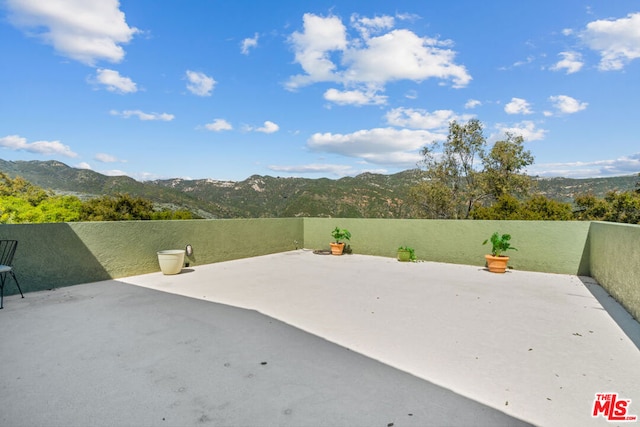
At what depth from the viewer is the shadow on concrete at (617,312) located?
3186 mm

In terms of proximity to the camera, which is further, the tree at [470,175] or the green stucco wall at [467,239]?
the tree at [470,175]

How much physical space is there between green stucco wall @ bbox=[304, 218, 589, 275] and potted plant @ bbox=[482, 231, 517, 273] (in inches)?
16.6

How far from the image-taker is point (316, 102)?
61.2 ft

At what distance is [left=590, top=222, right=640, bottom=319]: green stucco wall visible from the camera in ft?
12.3

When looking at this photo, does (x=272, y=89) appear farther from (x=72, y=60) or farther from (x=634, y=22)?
(x=634, y=22)

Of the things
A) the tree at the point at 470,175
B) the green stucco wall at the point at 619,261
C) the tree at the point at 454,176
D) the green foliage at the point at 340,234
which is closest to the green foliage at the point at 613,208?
the tree at the point at 470,175

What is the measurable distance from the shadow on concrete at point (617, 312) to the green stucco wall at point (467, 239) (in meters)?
1.06

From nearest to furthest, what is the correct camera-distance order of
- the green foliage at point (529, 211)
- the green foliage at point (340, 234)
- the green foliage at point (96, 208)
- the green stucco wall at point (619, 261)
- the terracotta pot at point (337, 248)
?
the green stucco wall at point (619, 261), the terracotta pot at point (337, 248), the green foliage at point (340, 234), the green foliage at point (529, 211), the green foliage at point (96, 208)

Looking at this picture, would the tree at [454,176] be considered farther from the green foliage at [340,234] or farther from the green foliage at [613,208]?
the green foliage at [613,208]

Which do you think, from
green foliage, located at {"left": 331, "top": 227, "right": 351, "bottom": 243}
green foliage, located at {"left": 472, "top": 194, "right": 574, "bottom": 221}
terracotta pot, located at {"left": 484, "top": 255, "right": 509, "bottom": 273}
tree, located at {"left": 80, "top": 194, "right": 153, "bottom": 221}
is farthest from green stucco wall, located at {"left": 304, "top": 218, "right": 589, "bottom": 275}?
tree, located at {"left": 80, "top": 194, "right": 153, "bottom": 221}

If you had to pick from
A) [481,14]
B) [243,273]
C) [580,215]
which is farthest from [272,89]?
[580,215]

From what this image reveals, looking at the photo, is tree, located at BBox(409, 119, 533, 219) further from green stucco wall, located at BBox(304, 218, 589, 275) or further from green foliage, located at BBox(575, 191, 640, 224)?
green stucco wall, located at BBox(304, 218, 589, 275)

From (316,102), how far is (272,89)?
332cm

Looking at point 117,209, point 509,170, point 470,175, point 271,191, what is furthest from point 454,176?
point 271,191
